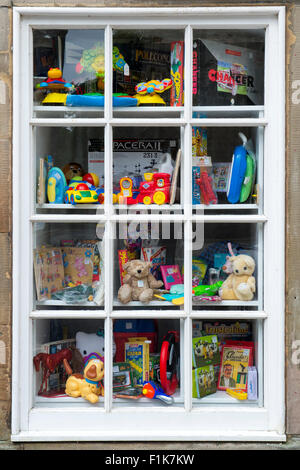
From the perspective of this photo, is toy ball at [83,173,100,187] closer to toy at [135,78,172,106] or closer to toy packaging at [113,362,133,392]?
toy at [135,78,172,106]

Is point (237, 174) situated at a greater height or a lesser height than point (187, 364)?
greater

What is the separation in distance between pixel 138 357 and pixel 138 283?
0.43 meters

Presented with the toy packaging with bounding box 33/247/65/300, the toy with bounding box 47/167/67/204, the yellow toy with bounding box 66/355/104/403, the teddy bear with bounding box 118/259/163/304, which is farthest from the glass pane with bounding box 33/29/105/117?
the yellow toy with bounding box 66/355/104/403

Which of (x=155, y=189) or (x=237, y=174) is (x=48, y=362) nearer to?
(x=155, y=189)

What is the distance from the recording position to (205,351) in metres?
2.53

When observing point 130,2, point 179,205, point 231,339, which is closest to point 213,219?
point 179,205

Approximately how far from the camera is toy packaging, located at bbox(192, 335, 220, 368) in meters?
2.50

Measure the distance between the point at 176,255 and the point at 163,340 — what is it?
49 centimetres

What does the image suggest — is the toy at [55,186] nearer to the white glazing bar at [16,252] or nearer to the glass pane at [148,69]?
the white glazing bar at [16,252]

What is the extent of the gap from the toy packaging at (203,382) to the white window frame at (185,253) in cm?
7

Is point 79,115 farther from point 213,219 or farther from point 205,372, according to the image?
point 205,372

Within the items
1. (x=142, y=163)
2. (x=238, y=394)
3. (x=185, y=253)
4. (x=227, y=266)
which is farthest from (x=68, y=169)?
(x=238, y=394)

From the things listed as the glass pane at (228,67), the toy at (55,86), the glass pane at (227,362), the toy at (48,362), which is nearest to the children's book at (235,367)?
the glass pane at (227,362)
